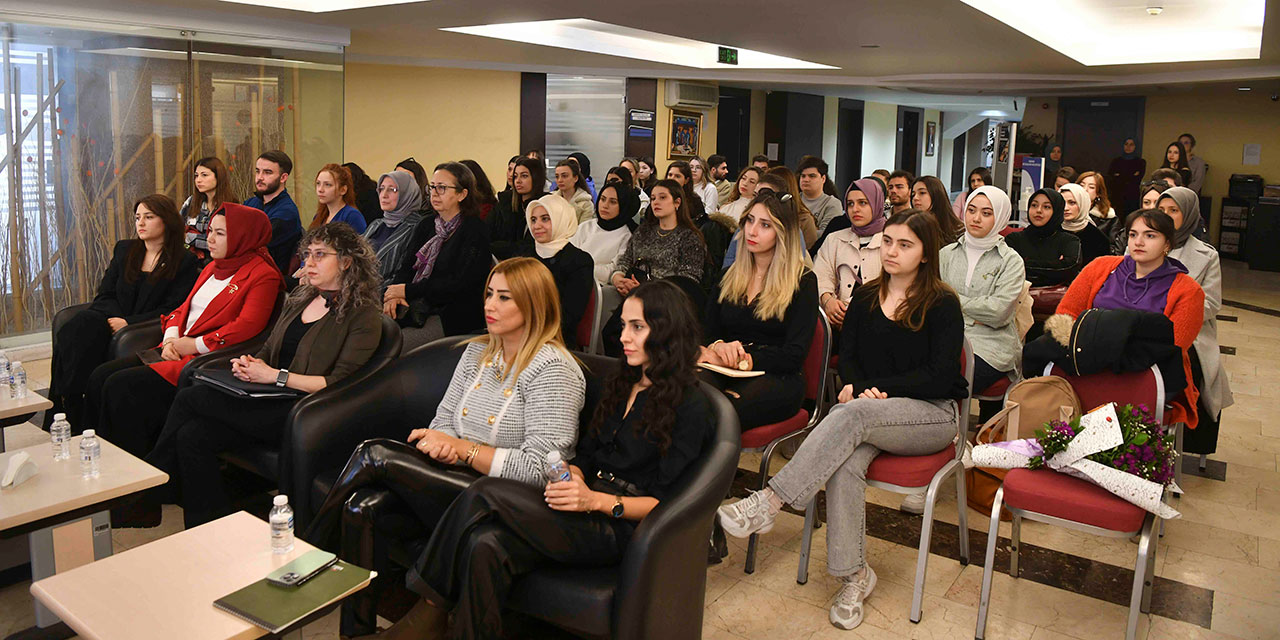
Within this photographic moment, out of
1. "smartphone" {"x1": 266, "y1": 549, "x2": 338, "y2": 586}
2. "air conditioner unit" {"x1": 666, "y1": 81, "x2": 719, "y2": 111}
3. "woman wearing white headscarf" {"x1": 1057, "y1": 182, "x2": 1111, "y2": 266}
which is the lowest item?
"smartphone" {"x1": 266, "y1": 549, "x2": 338, "y2": 586}

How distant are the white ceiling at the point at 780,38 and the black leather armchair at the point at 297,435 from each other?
3708 mm

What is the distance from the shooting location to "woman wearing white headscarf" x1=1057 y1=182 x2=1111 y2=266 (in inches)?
250

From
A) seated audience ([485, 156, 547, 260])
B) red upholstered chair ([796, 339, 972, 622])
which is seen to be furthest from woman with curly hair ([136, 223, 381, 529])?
seated audience ([485, 156, 547, 260])

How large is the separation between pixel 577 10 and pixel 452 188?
8.95 ft

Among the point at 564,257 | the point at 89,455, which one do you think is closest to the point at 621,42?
the point at 564,257

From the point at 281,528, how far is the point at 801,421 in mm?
2234

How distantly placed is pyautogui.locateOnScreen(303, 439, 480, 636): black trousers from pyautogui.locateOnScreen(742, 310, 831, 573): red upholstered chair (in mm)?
1299

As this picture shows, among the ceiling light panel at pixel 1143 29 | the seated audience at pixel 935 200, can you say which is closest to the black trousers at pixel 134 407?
the seated audience at pixel 935 200

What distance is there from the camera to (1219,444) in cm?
539

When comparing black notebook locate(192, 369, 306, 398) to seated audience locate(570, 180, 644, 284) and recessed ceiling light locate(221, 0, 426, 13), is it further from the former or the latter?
recessed ceiling light locate(221, 0, 426, 13)

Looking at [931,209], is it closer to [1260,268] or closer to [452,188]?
[452,188]

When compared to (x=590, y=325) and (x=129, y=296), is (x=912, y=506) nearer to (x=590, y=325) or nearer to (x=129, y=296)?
(x=590, y=325)

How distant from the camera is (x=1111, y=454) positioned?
3.06 metres

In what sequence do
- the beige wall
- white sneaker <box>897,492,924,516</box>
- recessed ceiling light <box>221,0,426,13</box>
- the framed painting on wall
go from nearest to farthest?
1. white sneaker <box>897,492,924,516</box>
2. recessed ceiling light <box>221,0,426,13</box>
3. the beige wall
4. the framed painting on wall
